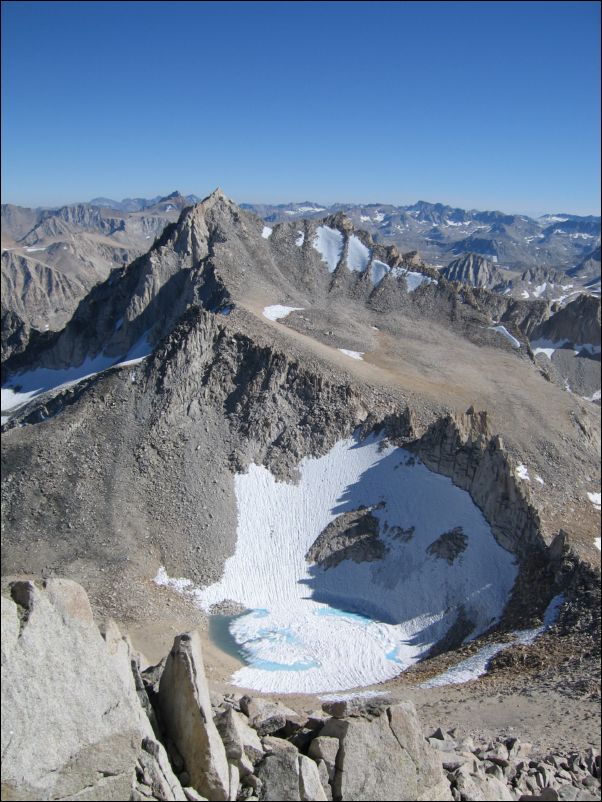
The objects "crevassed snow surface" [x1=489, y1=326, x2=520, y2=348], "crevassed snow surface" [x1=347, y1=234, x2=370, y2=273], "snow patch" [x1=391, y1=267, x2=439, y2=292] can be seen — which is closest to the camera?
"crevassed snow surface" [x1=489, y1=326, x2=520, y2=348]

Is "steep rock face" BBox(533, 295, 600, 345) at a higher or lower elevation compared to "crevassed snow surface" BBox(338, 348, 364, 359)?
higher

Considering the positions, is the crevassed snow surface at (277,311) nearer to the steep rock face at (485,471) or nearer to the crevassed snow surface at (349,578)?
the crevassed snow surface at (349,578)

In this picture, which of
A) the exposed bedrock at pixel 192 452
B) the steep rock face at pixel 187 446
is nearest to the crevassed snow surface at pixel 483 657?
the exposed bedrock at pixel 192 452

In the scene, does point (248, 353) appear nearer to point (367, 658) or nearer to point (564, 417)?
point (367, 658)

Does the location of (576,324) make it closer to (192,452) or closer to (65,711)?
(192,452)

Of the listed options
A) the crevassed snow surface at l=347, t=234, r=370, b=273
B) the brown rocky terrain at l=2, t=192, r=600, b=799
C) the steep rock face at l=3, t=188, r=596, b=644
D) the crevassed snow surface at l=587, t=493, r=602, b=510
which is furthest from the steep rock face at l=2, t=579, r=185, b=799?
the crevassed snow surface at l=347, t=234, r=370, b=273

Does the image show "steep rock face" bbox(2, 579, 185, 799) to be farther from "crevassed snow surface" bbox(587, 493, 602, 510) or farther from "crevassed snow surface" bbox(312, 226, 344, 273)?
"crevassed snow surface" bbox(312, 226, 344, 273)
